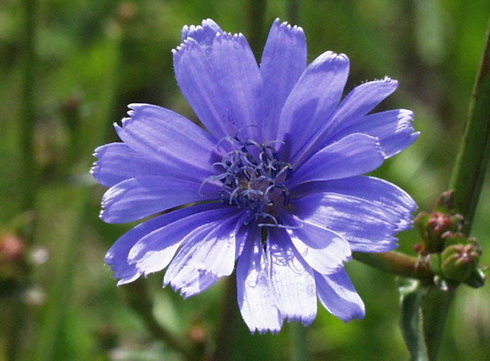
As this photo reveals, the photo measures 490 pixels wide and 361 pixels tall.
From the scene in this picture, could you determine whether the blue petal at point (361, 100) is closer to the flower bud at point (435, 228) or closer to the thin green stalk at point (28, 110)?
the flower bud at point (435, 228)

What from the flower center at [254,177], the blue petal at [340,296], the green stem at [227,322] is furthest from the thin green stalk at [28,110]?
the blue petal at [340,296]

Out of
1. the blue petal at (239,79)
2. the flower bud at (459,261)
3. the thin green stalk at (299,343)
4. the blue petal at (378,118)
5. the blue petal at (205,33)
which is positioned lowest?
the thin green stalk at (299,343)

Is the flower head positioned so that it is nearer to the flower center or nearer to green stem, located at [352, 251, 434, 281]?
the flower center

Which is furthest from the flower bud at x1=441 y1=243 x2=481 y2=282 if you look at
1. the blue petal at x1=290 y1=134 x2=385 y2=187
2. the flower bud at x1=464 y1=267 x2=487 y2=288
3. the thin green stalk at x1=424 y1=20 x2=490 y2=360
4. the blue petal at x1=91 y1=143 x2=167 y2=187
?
the blue petal at x1=91 y1=143 x2=167 y2=187

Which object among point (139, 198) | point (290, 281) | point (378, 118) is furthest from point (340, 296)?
point (139, 198)

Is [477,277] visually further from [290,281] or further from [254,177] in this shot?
[254,177]

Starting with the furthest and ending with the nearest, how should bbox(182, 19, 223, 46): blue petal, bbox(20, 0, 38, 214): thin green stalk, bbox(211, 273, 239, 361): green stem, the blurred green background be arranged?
the blurred green background
bbox(20, 0, 38, 214): thin green stalk
bbox(211, 273, 239, 361): green stem
bbox(182, 19, 223, 46): blue petal
